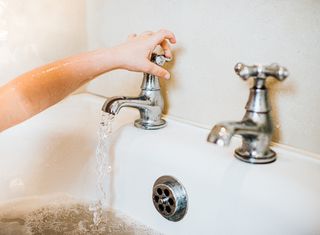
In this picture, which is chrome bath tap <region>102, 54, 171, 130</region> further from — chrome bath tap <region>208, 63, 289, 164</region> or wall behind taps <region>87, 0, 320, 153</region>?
chrome bath tap <region>208, 63, 289, 164</region>

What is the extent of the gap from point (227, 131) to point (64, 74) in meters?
0.30

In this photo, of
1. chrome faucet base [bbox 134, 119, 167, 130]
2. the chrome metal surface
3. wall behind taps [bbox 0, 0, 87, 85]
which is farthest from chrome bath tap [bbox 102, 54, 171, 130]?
wall behind taps [bbox 0, 0, 87, 85]

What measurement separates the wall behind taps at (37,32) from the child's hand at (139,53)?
31 centimetres

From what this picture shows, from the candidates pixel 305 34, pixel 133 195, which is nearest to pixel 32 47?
pixel 133 195

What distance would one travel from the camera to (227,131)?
1.51 feet

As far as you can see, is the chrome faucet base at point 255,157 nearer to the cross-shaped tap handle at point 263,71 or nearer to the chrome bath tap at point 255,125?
the chrome bath tap at point 255,125

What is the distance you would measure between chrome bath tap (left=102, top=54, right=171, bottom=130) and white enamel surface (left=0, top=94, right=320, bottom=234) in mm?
22

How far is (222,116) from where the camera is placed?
0.67m

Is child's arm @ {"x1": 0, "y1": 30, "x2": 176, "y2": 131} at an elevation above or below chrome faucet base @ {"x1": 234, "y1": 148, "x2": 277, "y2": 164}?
above

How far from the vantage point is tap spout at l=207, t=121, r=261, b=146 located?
45 cm

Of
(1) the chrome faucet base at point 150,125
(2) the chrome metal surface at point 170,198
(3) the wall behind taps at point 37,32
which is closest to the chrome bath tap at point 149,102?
(1) the chrome faucet base at point 150,125

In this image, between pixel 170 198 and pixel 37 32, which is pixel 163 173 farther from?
pixel 37 32

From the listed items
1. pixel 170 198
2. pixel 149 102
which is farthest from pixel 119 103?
pixel 170 198

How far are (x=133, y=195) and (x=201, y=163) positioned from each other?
16 cm
